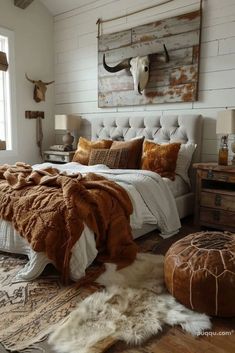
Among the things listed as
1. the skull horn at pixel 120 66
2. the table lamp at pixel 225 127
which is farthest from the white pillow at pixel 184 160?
the skull horn at pixel 120 66

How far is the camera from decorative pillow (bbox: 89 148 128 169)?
10.9 ft

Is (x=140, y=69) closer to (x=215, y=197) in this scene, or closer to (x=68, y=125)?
(x=68, y=125)

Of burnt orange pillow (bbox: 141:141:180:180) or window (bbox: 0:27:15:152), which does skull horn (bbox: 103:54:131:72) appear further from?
window (bbox: 0:27:15:152)

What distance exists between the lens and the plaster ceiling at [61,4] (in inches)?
177

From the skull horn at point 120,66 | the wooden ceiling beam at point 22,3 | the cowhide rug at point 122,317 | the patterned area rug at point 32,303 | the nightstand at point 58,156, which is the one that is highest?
the wooden ceiling beam at point 22,3

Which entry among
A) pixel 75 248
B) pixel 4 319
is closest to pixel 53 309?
pixel 4 319

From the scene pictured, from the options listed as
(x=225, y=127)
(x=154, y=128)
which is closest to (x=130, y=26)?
(x=154, y=128)

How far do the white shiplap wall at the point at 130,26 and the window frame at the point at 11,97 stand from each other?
0.81m

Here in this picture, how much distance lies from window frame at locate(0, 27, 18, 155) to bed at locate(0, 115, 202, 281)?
1220mm

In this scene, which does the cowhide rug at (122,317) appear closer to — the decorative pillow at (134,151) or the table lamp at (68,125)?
the decorative pillow at (134,151)

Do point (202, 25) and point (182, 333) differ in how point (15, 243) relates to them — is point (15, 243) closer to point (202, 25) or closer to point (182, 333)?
point (182, 333)

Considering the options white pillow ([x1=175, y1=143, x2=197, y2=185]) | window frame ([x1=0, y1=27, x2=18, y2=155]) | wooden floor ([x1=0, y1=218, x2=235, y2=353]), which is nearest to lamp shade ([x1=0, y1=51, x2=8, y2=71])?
window frame ([x1=0, y1=27, x2=18, y2=155])

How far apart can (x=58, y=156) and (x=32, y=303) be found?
118 inches

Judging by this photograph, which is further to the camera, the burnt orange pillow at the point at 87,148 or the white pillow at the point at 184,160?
the burnt orange pillow at the point at 87,148
